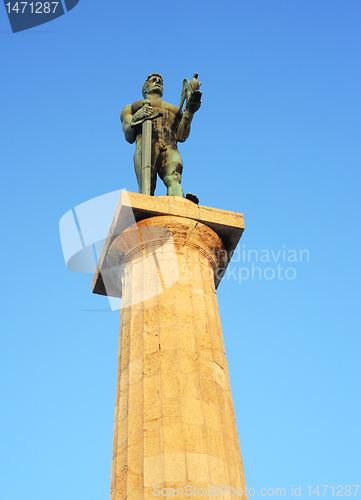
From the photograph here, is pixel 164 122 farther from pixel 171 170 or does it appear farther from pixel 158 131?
pixel 171 170

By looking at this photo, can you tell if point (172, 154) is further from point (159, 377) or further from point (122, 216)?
point (159, 377)

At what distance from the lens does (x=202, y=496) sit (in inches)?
284

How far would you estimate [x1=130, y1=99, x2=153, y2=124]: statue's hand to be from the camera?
41.8 ft

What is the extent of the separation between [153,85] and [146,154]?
2762mm

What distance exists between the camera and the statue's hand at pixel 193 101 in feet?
43.7

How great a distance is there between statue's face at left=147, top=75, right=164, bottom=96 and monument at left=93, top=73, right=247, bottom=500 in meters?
1.36

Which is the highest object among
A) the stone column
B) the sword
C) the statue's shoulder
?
the statue's shoulder

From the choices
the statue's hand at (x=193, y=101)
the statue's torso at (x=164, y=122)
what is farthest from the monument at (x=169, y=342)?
the statue's hand at (x=193, y=101)

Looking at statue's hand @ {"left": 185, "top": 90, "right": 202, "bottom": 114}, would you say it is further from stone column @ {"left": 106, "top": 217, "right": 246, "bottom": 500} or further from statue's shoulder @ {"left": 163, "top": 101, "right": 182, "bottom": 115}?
stone column @ {"left": 106, "top": 217, "right": 246, "bottom": 500}

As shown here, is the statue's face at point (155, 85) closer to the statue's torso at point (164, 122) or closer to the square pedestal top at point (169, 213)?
the statue's torso at point (164, 122)

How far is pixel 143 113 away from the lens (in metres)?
12.7

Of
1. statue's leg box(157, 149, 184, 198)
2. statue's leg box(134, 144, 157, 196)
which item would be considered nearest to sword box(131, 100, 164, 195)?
statue's leg box(134, 144, 157, 196)

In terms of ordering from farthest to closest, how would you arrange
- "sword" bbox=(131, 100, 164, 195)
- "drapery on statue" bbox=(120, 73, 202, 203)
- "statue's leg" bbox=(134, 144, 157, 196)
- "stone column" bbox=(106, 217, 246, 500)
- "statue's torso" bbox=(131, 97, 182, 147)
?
"statue's torso" bbox=(131, 97, 182, 147)
"statue's leg" bbox=(134, 144, 157, 196)
"drapery on statue" bbox=(120, 73, 202, 203)
"sword" bbox=(131, 100, 164, 195)
"stone column" bbox=(106, 217, 246, 500)

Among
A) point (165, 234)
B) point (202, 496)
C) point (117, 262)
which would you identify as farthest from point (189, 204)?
point (202, 496)
